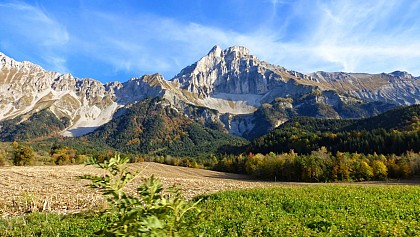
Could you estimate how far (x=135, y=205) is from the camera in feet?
12.8

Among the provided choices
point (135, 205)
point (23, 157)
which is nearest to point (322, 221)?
point (135, 205)

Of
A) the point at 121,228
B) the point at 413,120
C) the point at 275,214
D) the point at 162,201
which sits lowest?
the point at 275,214

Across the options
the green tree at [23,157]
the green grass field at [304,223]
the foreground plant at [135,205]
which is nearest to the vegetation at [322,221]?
the green grass field at [304,223]

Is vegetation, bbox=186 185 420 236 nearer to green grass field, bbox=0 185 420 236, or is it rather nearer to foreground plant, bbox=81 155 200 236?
green grass field, bbox=0 185 420 236

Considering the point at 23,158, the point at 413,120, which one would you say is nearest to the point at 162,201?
the point at 23,158

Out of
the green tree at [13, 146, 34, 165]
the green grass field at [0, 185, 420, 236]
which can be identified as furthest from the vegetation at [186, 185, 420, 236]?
the green tree at [13, 146, 34, 165]

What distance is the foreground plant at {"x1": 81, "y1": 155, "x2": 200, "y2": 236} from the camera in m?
3.81

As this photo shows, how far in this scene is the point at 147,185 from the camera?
4059mm

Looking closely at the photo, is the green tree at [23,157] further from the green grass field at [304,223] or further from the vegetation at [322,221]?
the vegetation at [322,221]

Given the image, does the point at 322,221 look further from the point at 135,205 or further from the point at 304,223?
the point at 135,205

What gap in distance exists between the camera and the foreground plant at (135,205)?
12.5 feet

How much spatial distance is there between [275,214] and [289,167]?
76889 millimetres

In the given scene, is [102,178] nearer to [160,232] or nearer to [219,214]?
[160,232]

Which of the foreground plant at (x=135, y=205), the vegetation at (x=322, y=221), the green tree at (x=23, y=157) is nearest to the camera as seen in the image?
the foreground plant at (x=135, y=205)
